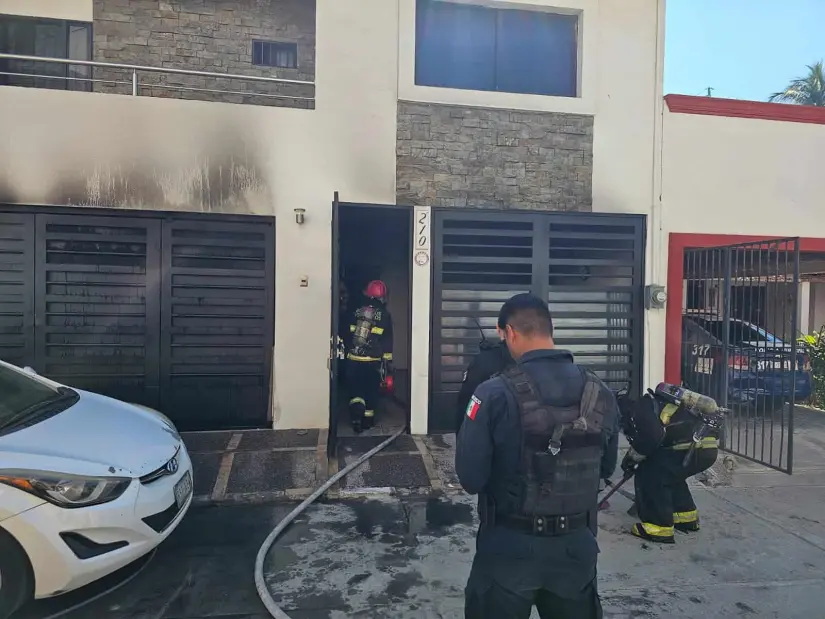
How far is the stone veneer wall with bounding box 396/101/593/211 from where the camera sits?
679 cm

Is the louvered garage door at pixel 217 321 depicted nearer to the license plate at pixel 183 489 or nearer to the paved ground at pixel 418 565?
the paved ground at pixel 418 565

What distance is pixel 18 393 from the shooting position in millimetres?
3885

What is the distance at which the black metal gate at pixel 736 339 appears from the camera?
234 inches

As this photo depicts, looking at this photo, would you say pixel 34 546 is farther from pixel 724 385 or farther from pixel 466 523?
pixel 724 385

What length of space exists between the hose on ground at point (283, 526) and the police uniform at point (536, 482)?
148cm

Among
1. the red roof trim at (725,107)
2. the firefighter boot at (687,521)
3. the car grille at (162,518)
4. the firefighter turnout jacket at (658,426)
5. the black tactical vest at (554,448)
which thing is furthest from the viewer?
the red roof trim at (725,107)

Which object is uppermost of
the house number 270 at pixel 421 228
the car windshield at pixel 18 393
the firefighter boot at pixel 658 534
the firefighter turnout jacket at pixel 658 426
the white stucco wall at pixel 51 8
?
the white stucco wall at pixel 51 8

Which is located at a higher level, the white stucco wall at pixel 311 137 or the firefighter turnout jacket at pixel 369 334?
the white stucco wall at pixel 311 137

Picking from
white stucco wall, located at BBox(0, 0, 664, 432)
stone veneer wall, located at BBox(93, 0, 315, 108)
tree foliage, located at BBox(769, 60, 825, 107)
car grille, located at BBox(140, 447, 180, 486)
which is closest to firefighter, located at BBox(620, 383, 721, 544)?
white stucco wall, located at BBox(0, 0, 664, 432)

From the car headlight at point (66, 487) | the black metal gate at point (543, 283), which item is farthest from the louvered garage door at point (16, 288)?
the black metal gate at point (543, 283)

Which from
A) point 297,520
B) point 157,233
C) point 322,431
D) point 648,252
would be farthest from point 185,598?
point 648,252

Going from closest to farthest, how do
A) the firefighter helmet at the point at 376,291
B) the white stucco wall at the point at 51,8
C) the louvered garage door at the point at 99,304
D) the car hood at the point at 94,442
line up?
the car hood at the point at 94,442 < the louvered garage door at the point at 99,304 < the firefighter helmet at the point at 376,291 < the white stucco wall at the point at 51,8

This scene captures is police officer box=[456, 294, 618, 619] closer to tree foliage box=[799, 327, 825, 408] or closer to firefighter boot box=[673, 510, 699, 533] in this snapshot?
firefighter boot box=[673, 510, 699, 533]

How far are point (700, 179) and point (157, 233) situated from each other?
6699 millimetres
